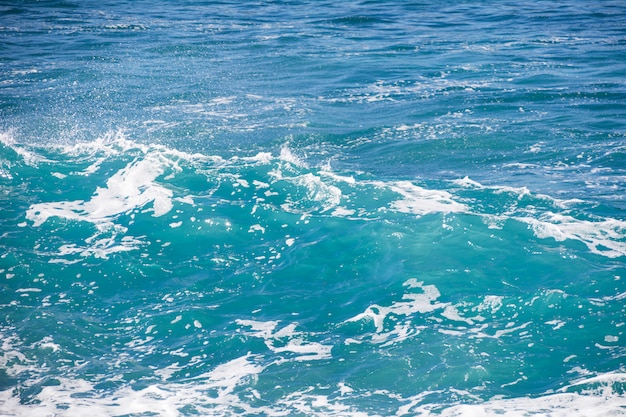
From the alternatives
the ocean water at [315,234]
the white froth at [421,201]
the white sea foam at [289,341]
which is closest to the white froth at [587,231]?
the ocean water at [315,234]

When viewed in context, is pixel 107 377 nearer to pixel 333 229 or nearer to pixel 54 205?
pixel 333 229

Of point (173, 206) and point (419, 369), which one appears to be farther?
point (173, 206)

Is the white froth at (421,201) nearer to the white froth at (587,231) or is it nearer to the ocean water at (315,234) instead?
the ocean water at (315,234)

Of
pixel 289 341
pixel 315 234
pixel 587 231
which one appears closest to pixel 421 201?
pixel 315 234

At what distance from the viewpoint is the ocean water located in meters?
7.53

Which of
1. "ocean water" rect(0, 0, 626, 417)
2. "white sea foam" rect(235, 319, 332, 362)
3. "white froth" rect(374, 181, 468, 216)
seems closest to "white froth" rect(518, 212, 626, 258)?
"ocean water" rect(0, 0, 626, 417)

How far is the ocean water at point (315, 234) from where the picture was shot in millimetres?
7527

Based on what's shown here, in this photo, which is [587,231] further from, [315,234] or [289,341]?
[289,341]

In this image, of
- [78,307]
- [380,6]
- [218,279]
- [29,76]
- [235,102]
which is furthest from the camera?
[380,6]

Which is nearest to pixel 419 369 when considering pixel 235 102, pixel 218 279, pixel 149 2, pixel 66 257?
pixel 218 279

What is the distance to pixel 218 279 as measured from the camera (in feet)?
31.9

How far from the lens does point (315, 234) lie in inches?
425

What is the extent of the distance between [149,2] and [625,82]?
69.1 feet

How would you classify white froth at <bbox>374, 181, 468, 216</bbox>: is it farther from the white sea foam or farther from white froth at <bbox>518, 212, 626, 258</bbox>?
the white sea foam
